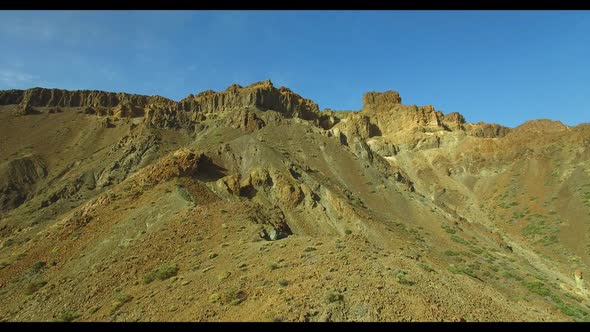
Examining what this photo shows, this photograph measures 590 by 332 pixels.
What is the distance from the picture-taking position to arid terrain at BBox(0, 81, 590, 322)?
16375 millimetres

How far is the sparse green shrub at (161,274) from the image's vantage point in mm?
21256

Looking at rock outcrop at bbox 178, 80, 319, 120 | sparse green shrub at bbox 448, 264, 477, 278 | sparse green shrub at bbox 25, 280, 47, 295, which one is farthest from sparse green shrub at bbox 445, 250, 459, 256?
rock outcrop at bbox 178, 80, 319, 120

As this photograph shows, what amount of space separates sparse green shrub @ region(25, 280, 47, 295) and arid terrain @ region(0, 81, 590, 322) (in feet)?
0.32

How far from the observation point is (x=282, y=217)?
134ft

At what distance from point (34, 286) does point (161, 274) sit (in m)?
8.82

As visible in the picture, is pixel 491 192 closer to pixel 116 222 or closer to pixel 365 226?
pixel 365 226

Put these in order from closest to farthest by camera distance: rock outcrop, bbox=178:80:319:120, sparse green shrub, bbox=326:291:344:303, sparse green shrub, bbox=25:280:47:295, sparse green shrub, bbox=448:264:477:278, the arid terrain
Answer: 1. sparse green shrub, bbox=326:291:344:303
2. the arid terrain
3. sparse green shrub, bbox=25:280:47:295
4. sparse green shrub, bbox=448:264:477:278
5. rock outcrop, bbox=178:80:319:120

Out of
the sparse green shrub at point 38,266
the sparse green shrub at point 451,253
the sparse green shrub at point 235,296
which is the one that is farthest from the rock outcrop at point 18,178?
the sparse green shrub at point 235,296

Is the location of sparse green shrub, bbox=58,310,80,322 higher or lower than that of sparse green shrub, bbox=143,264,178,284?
lower

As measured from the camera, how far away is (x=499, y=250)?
4731 centimetres

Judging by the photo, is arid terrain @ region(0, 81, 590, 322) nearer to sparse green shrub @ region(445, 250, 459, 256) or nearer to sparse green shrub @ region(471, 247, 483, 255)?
sparse green shrub @ region(445, 250, 459, 256)

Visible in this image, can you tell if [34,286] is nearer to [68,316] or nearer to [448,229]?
[68,316]

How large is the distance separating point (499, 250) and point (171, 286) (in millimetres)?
39916
